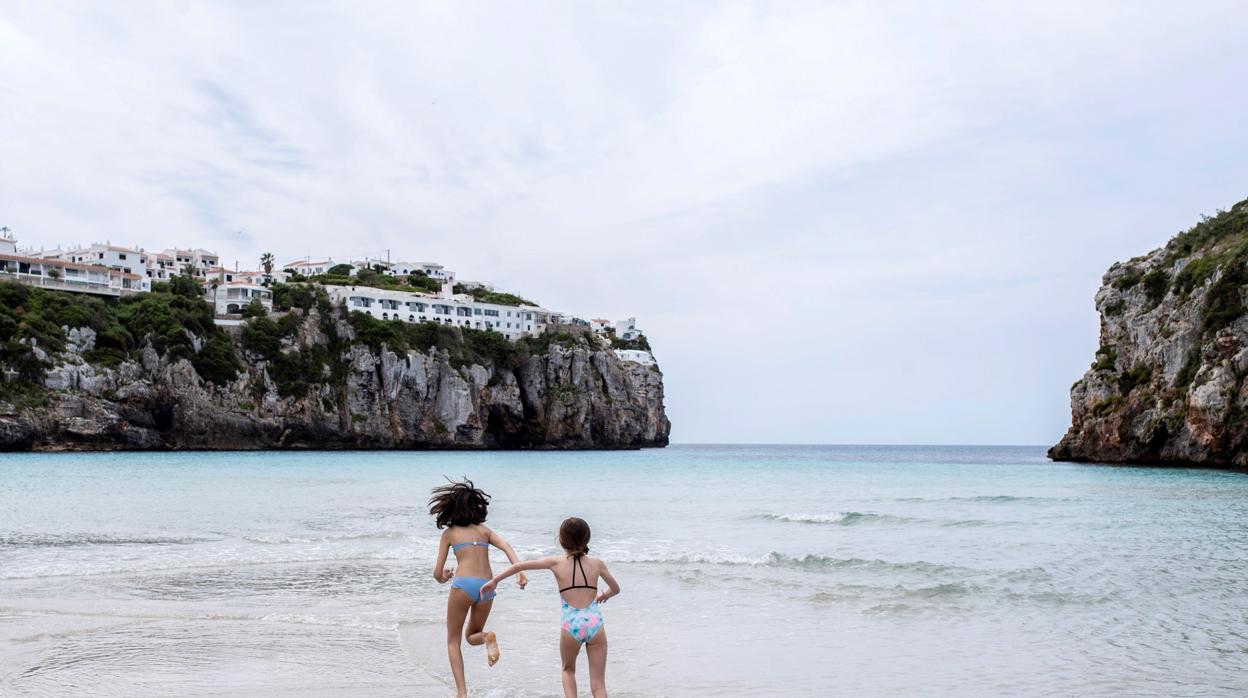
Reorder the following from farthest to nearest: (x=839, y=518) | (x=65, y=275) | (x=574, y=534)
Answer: (x=65, y=275) < (x=839, y=518) < (x=574, y=534)

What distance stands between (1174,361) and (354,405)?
73.2 m

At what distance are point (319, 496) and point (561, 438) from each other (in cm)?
7943

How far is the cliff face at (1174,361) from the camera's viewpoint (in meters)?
46.7

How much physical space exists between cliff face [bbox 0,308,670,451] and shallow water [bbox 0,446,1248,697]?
55.0 m

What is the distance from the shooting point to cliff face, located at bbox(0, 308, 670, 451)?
75062 millimetres

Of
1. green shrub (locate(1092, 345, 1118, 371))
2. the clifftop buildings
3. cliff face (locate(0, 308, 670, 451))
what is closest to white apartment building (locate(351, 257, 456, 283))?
the clifftop buildings

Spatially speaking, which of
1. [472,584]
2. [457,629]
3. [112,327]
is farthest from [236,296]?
[472,584]

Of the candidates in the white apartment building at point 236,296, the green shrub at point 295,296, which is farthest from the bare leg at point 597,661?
the white apartment building at point 236,296

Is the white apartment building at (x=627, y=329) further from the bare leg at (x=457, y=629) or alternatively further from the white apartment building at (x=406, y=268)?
the bare leg at (x=457, y=629)

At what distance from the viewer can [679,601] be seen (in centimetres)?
1259

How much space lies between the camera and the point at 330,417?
9288 centimetres

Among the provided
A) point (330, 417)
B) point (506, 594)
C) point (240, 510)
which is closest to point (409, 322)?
point (330, 417)

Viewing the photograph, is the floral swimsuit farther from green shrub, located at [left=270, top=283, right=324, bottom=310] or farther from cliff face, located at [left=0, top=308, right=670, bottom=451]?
green shrub, located at [left=270, top=283, right=324, bottom=310]

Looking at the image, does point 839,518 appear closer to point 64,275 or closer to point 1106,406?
point 1106,406
